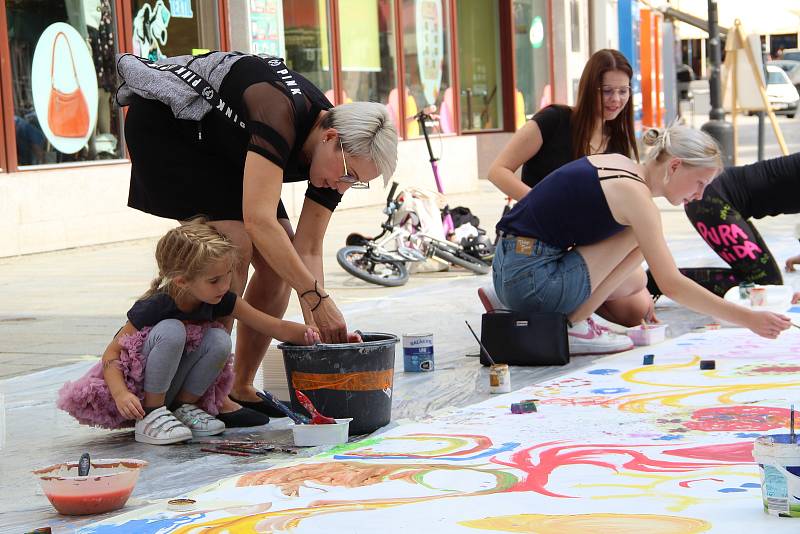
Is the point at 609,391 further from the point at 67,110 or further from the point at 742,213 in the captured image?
the point at 67,110

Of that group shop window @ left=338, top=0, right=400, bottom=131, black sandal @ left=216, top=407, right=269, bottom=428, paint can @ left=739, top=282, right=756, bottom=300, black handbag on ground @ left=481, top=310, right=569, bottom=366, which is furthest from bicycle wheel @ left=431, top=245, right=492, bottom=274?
shop window @ left=338, top=0, right=400, bottom=131

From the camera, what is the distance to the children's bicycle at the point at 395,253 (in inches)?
302

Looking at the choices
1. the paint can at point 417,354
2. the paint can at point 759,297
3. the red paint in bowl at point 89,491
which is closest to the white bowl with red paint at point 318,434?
the red paint in bowl at point 89,491

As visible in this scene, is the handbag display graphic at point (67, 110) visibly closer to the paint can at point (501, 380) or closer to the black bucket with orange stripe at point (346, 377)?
the paint can at point (501, 380)

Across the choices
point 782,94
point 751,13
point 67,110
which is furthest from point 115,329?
point 782,94

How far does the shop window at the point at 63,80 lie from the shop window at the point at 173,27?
341mm

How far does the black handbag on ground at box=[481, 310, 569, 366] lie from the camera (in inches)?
192

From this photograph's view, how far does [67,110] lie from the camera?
10.1m

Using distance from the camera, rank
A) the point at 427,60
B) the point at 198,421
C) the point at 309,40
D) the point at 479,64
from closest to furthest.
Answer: the point at 198,421
the point at 309,40
the point at 427,60
the point at 479,64

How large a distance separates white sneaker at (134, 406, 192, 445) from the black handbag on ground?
4.96 feet

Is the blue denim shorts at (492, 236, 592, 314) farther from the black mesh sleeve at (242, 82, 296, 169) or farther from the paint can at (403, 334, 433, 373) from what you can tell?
the black mesh sleeve at (242, 82, 296, 169)

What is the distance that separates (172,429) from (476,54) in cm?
1451

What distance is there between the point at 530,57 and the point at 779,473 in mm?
16053

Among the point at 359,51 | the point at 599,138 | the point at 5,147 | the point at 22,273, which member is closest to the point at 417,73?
the point at 359,51
